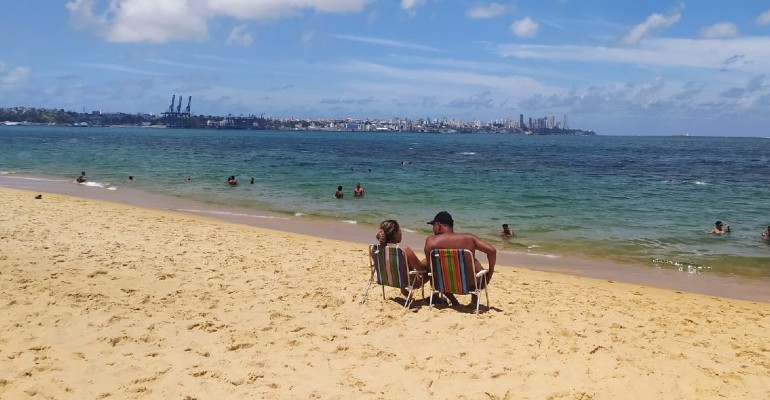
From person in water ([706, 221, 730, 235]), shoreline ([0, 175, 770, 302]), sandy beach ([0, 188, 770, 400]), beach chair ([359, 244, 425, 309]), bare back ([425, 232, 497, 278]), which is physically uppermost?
bare back ([425, 232, 497, 278])

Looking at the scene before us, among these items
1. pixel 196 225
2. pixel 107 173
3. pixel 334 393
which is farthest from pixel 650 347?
pixel 107 173

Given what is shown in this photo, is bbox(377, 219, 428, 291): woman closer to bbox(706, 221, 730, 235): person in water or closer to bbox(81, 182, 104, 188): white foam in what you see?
bbox(706, 221, 730, 235): person in water

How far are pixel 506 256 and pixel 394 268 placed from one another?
592 cm

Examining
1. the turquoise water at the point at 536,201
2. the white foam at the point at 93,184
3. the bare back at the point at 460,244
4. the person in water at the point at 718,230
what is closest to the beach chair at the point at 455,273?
the bare back at the point at 460,244

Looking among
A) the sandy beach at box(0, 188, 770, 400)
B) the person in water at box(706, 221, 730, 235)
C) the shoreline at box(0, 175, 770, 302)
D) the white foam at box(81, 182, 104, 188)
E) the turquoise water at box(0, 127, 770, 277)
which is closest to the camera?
the sandy beach at box(0, 188, 770, 400)

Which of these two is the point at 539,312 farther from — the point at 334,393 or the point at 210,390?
the point at 210,390

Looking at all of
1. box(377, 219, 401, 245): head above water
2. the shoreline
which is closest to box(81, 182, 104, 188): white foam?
the shoreline

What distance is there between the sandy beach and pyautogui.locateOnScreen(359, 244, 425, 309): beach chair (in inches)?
13.2

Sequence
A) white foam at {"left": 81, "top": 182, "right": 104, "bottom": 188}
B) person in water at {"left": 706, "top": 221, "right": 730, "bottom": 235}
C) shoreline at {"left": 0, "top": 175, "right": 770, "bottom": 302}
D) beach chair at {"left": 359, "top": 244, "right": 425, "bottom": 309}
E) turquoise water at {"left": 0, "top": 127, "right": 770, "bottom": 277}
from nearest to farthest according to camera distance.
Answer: beach chair at {"left": 359, "top": 244, "right": 425, "bottom": 309} < shoreline at {"left": 0, "top": 175, "right": 770, "bottom": 302} < turquoise water at {"left": 0, "top": 127, "right": 770, "bottom": 277} < person in water at {"left": 706, "top": 221, "right": 730, "bottom": 235} < white foam at {"left": 81, "top": 182, "right": 104, "bottom": 188}

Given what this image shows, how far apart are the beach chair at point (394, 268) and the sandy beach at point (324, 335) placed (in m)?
0.34

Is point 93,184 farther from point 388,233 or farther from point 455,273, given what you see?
point 455,273

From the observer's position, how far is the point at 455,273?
757 centimetres

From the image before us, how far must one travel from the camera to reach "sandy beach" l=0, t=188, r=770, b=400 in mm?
5418

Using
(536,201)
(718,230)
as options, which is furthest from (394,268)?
(536,201)
